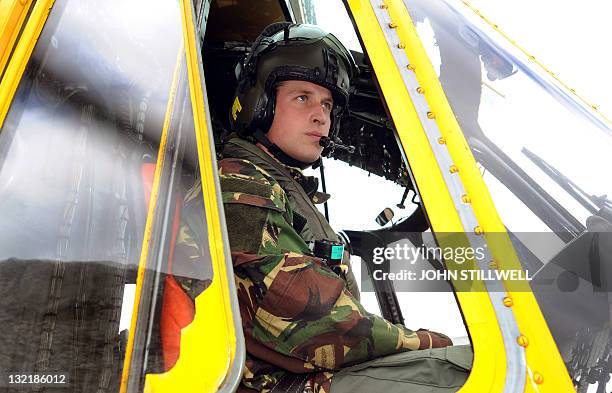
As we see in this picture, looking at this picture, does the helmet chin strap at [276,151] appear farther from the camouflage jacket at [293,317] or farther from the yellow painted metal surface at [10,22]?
the yellow painted metal surface at [10,22]

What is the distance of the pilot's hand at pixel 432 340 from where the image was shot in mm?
1508

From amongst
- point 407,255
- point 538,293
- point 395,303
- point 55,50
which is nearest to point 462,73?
point 538,293

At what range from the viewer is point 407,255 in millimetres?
2213

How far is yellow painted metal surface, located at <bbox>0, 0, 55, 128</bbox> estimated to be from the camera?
58.6 inches

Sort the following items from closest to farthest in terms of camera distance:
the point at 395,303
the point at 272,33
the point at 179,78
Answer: the point at 179,78, the point at 272,33, the point at 395,303

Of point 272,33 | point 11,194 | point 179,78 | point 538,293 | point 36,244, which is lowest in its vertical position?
point 538,293

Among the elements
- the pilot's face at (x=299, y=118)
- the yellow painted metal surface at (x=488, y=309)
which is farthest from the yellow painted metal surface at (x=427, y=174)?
the pilot's face at (x=299, y=118)

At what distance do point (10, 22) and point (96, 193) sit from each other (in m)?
0.54

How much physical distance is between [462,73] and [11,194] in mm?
1096

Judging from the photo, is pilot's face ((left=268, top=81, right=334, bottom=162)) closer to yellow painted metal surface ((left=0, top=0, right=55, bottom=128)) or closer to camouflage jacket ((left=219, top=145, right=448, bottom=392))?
camouflage jacket ((left=219, top=145, right=448, bottom=392))

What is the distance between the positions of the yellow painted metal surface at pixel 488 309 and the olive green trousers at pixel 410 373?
8 cm

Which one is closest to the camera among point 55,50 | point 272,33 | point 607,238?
point 607,238

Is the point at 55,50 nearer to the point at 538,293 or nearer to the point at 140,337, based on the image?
the point at 140,337

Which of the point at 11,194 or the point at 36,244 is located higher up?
the point at 11,194
